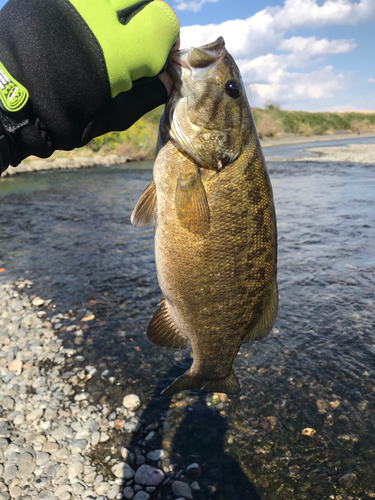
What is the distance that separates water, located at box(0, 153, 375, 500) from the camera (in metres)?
3.31

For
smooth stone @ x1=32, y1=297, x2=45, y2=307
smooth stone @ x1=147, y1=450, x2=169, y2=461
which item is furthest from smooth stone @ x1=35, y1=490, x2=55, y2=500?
smooth stone @ x1=32, y1=297, x2=45, y2=307

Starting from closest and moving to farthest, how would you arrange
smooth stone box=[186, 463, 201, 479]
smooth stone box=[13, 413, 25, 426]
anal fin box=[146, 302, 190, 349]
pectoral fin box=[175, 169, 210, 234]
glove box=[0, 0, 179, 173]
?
1. glove box=[0, 0, 179, 173]
2. pectoral fin box=[175, 169, 210, 234]
3. anal fin box=[146, 302, 190, 349]
4. smooth stone box=[186, 463, 201, 479]
5. smooth stone box=[13, 413, 25, 426]

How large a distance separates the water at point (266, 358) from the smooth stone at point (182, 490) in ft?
0.32

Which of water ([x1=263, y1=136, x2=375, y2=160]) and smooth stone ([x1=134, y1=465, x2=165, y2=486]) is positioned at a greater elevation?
smooth stone ([x1=134, y1=465, x2=165, y2=486])

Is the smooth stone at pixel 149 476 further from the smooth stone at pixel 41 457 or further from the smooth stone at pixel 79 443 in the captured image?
the smooth stone at pixel 41 457

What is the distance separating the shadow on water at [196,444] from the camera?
3.16 meters

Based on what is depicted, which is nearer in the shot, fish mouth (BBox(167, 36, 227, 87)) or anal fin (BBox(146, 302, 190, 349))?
Answer: fish mouth (BBox(167, 36, 227, 87))

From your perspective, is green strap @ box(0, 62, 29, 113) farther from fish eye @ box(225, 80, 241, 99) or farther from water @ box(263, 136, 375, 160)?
water @ box(263, 136, 375, 160)

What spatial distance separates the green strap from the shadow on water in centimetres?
300

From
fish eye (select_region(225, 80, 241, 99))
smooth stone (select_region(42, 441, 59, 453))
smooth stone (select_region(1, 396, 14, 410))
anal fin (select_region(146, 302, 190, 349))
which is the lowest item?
smooth stone (select_region(1, 396, 14, 410))

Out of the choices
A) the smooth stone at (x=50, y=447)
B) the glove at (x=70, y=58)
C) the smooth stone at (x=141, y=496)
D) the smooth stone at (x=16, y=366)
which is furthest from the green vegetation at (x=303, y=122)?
the glove at (x=70, y=58)

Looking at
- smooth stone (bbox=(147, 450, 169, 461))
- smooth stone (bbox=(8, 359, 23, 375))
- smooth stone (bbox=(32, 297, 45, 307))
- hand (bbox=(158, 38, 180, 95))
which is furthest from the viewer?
smooth stone (bbox=(32, 297, 45, 307))

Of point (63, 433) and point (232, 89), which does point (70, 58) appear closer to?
point (232, 89)

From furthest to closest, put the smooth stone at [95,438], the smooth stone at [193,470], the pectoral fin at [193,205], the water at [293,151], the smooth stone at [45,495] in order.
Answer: the water at [293,151] < the smooth stone at [95,438] < the smooth stone at [193,470] < the smooth stone at [45,495] < the pectoral fin at [193,205]
